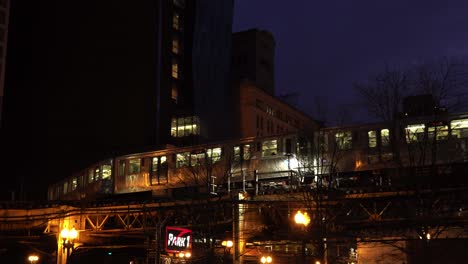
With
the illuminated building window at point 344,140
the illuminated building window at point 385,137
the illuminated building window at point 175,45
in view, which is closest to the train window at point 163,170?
the illuminated building window at point 344,140

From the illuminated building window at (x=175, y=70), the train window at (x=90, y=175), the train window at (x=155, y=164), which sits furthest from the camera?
the illuminated building window at (x=175, y=70)

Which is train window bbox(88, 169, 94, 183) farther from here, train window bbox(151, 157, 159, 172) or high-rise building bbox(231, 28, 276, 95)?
high-rise building bbox(231, 28, 276, 95)

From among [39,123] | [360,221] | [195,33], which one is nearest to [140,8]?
[195,33]

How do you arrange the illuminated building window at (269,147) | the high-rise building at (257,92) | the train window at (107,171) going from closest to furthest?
the illuminated building window at (269,147), the train window at (107,171), the high-rise building at (257,92)

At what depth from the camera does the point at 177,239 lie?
76.4ft

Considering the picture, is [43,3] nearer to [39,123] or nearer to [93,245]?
[39,123]

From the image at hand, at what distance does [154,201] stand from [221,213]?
3328mm

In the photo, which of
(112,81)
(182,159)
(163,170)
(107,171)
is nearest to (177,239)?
(182,159)

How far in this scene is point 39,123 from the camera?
79188 millimetres

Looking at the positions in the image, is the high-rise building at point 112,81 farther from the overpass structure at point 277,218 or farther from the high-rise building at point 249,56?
the overpass structure at point 277,218

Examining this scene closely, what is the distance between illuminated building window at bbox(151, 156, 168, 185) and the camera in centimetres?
3744

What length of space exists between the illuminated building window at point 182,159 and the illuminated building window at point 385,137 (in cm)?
1235

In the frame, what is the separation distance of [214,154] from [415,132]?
1341cm

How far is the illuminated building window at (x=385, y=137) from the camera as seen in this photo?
28.5 meters
